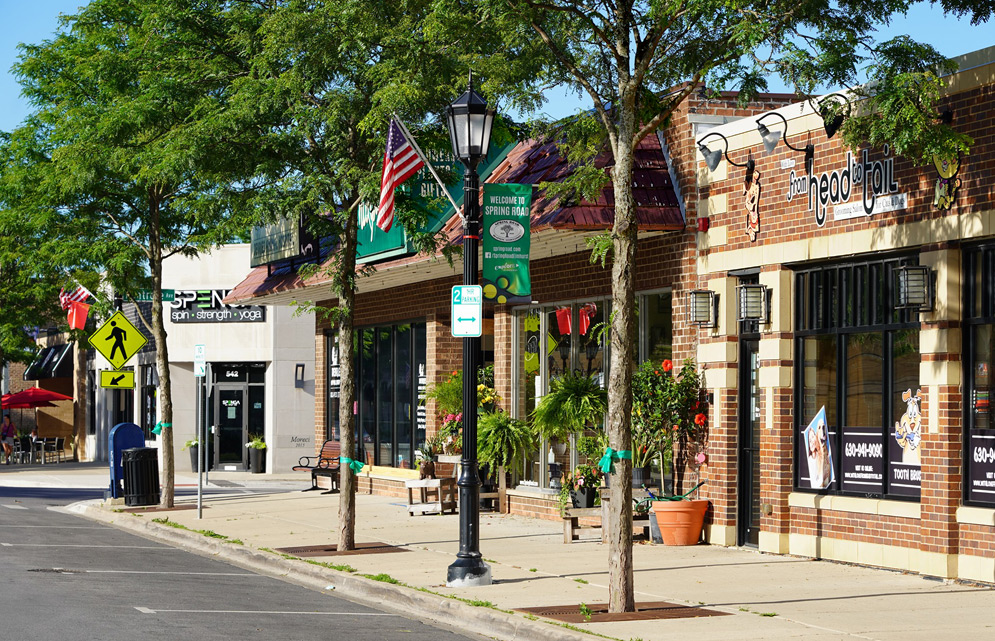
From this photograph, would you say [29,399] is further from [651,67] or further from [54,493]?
[651,67]

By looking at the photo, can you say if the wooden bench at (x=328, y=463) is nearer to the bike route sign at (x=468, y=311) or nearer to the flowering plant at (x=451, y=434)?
the flowering plant at (x=451, y=434)

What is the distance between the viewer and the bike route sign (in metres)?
13.3

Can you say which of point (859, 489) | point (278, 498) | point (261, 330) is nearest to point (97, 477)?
point (261, 330)

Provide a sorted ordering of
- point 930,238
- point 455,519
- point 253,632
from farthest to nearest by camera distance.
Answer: point 455,519 < point 930,238 < point 253,632

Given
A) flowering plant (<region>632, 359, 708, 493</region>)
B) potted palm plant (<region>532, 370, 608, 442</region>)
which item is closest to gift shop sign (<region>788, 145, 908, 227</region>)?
flowering plant (<region>632, 359, 708, 493</region>)

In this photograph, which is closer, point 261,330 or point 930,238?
point 930,238

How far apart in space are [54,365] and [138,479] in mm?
32532

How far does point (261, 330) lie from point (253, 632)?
93.2 ft

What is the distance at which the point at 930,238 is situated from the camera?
528 inches

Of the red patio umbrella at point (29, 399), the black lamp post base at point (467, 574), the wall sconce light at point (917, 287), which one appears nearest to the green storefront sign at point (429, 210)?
the black lamp post base at point (467, 574)

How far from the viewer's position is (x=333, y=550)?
16.7 m

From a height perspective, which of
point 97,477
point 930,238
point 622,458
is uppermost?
point 930,238

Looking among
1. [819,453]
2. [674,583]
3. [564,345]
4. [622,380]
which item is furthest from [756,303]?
[622,380]

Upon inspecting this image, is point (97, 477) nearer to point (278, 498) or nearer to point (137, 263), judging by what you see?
point (278, 498)
